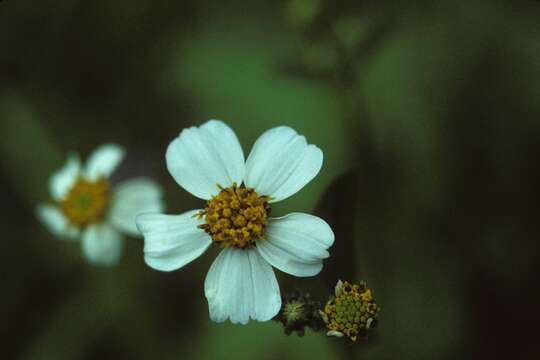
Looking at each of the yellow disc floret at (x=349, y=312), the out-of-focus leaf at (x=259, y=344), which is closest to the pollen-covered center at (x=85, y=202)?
the out-of-focus leaf at (x=259, y=344)

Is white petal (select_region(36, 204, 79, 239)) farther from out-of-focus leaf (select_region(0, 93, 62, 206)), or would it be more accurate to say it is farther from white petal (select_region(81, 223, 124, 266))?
out-of-focus leaf (select_region(0, 93, 62, 206))

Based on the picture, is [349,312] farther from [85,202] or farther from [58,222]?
[58,222]

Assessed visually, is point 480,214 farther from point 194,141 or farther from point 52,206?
point 52,206

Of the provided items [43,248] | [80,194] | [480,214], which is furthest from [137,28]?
[480,214]

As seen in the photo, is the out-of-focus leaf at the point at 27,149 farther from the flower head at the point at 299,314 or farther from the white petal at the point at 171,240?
the flower head at the point at 299,314

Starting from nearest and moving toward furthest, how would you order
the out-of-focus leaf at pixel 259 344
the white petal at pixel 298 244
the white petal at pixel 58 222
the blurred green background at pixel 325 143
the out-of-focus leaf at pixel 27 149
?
the white petal at pixel 298 244
the blurred green background at pixel 325 143
the out-of-focus leaf at pixel 259 344
the white petal at pixel 58 222
the out-of-focus leaf at pixel 27 149

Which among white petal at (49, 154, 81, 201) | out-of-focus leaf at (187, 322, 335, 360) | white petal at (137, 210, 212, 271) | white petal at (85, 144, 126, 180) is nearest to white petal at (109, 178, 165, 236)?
white petal at (85, 144, 126, 180)

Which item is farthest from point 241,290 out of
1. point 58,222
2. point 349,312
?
point 58,222
